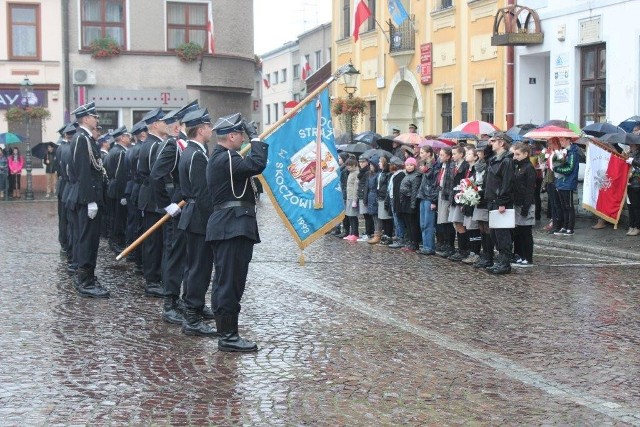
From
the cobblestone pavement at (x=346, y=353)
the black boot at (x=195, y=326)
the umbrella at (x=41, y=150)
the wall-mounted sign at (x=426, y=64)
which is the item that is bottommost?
the cobblestone pavement at (x=346, y=353)

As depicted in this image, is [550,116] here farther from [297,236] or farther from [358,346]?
[358,346]

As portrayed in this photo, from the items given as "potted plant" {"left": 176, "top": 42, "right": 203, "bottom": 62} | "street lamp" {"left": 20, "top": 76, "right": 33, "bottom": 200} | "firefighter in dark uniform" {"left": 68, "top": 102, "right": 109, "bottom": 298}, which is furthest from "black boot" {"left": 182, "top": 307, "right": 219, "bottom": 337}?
"potted plant" {"left": 176, "top": 42, "right": 203, "bottom": 62}

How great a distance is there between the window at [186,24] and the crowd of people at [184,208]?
2482 cm

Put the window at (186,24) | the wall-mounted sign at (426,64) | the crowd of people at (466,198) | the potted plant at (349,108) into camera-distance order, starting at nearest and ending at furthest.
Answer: the crowd of people at (466,198) → the wall-mounted sign at (426,64) → the potted plant at (349,108) → the window at (186,24)

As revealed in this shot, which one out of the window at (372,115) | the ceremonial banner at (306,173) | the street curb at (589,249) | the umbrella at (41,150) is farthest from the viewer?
the window at (372,115)

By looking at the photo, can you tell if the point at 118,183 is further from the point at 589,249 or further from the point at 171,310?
the point at 589,249

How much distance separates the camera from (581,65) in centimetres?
2322

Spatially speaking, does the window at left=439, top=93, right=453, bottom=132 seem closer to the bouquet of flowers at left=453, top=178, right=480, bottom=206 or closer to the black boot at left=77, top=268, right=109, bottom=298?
the bouquet of flowers at left=453, top=178, right=480, bottom=206

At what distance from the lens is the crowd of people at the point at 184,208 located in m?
8.90

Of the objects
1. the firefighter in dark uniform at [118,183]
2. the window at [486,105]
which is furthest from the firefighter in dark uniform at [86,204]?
the window at [486,105]

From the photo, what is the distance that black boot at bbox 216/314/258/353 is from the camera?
8.89m

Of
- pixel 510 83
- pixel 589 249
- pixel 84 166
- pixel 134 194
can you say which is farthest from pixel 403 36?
pixel 84 166

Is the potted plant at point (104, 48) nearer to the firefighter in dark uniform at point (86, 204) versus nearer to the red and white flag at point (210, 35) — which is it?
the red and white flag at point (210, 35)

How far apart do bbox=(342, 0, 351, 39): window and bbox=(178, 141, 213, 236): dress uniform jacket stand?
27.2m
